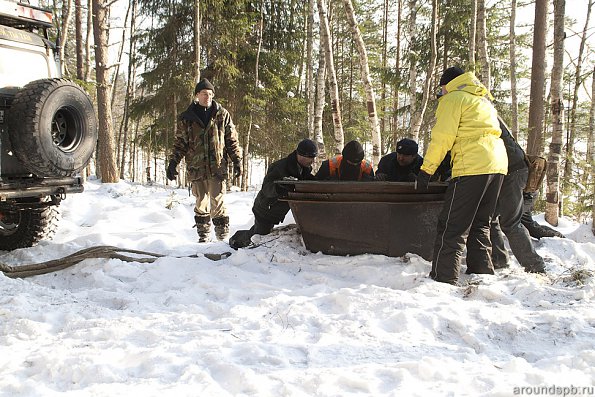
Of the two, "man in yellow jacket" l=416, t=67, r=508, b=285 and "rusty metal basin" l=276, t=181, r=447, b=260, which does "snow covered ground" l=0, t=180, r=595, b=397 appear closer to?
"rusty metal basin" l=276, t=181, r=447, b=260

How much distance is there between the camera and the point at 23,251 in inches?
193

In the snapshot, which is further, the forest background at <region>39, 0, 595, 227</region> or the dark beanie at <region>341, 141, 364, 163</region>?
the forest background at <region>39, 0, 595, 227</region>

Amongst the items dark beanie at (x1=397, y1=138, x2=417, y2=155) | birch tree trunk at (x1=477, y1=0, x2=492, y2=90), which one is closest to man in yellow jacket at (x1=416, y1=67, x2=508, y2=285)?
dark beanie at (x1=397, y1=138, x2=417, y2=155)

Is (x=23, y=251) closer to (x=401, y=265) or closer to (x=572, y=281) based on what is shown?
(x=401, y=265)

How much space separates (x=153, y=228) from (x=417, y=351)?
5498mm

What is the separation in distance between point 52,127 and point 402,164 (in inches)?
158

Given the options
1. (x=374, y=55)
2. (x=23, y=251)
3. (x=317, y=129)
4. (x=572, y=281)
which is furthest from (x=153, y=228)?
(x=374, y=55)

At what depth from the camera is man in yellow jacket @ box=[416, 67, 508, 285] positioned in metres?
3.69

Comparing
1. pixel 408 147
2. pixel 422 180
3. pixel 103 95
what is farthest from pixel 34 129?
pixel 103 95

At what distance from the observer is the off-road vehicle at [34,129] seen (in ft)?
13.3

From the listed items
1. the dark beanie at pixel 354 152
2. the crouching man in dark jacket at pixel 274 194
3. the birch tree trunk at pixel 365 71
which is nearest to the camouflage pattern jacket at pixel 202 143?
the crouching man in dark jacket at pixel 274 194

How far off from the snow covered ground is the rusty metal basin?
0.18m

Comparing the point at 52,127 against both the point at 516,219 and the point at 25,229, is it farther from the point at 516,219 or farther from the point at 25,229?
the point at 516,219

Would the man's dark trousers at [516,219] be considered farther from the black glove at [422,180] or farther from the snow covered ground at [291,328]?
the black glove at [422,180]
